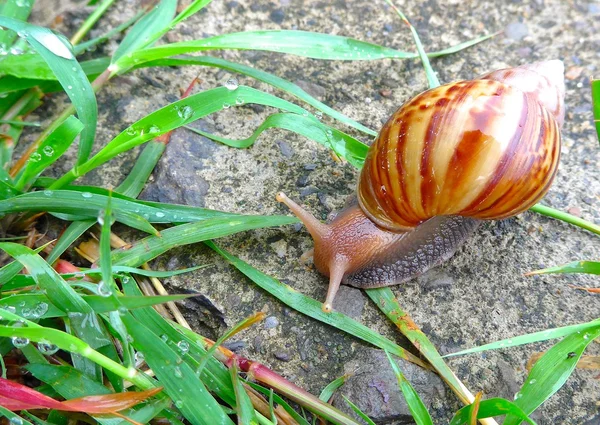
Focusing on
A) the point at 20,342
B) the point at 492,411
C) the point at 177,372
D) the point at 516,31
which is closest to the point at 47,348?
the point at 20,342

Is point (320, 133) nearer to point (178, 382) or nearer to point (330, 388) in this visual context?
point (330, 388)

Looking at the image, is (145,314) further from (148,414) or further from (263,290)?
(263,290)

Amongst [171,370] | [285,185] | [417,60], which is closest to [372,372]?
[171,370]

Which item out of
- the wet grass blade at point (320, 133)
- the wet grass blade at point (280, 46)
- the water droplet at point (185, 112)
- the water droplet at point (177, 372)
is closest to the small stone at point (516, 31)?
the wet grass blade at point (280, 46)

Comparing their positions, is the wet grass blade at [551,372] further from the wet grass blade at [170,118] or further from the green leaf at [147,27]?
the green leaf at [147,27]

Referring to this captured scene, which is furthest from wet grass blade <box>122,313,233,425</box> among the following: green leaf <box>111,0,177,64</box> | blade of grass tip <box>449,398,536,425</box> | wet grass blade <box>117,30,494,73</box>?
green leaf <box>111,0,177,64</box>

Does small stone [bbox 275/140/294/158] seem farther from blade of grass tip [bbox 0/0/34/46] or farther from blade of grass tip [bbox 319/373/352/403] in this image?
blade of grass tip [bbox 0/0/34/46]
